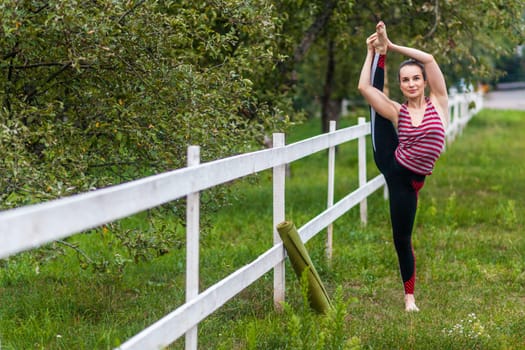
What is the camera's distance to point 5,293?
7.26 m

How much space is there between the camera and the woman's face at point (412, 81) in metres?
6.29

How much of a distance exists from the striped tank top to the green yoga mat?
2.94 ft

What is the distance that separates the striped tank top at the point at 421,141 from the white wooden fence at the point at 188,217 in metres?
0.82

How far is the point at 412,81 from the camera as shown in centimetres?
631

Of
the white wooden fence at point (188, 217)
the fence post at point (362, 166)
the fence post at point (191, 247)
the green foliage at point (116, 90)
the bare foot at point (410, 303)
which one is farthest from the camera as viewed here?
the fence post at point (362, 166)

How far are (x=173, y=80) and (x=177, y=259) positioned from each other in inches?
92.6

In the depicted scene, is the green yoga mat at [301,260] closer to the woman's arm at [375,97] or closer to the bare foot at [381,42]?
the woman's arm at [375,97]

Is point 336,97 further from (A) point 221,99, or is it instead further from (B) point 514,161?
(A) point 221,99

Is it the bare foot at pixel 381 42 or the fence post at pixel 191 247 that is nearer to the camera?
the fence post at pixel 191 247

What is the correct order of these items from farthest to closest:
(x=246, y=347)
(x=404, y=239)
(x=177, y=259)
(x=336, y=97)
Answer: (x=336, y=97), (x=177, y=259), (x=404, y=239), (x=246, y=347)

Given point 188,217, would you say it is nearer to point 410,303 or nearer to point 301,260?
point 301,260

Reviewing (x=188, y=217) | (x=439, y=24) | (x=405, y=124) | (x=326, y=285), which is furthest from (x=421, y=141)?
(x=439, y=24)

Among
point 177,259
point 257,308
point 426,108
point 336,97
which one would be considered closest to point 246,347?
point 257,308

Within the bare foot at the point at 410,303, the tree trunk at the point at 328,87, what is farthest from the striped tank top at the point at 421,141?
the tree trunk at the point at 328,87
